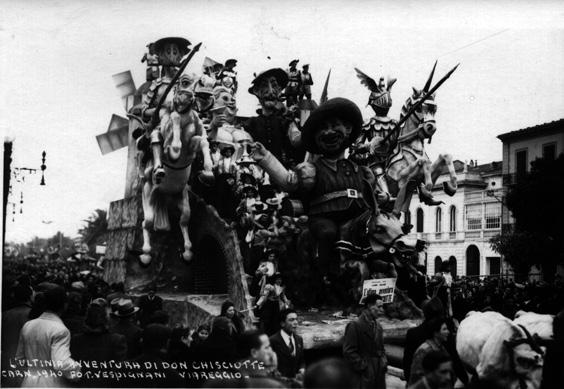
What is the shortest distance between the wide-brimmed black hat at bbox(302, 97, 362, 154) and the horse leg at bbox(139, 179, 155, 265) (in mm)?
2442

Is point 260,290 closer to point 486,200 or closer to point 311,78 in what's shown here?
point 311,78

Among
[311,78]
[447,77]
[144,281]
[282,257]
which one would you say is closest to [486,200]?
[447,77]

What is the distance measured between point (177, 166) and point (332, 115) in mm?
2323

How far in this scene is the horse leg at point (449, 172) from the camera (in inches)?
435

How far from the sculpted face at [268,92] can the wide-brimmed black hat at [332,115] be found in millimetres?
1820

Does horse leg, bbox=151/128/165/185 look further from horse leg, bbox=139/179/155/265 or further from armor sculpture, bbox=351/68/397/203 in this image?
armor sculpture, bbox=351/68/397/203

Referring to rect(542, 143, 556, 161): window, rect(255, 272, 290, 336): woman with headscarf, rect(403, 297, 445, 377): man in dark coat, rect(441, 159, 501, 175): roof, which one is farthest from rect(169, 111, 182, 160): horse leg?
rect(542, 143, 556, 161): window

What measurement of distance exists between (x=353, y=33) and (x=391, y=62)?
3.61ft

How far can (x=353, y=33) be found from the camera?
369 inches

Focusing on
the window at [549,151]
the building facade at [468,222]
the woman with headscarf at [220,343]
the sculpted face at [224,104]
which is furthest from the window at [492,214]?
the woman with headscarf at [220,343]

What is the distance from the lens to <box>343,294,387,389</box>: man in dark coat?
20.3 feet

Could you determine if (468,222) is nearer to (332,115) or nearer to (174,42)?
(332,115)

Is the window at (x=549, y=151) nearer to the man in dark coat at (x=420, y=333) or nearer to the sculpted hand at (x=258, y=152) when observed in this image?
the sculpted hand at (x=258, y=152)

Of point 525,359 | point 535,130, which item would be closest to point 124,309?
point 525,359
